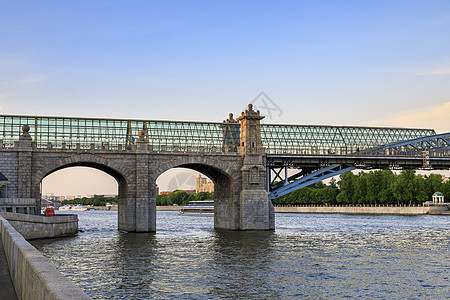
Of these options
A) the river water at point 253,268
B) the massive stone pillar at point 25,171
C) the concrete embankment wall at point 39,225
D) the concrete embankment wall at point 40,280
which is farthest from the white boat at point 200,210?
the concrete embankment wall at point 40,280

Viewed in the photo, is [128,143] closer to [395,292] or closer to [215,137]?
[215,137]

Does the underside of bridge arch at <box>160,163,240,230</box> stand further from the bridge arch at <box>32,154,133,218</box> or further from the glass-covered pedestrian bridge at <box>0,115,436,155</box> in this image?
the bridge arch at <box>32,154,133,218</box>

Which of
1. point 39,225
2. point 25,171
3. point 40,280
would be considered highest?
point 25,171

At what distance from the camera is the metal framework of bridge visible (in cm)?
5925

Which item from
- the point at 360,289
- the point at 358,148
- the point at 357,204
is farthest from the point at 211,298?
the point at 357,204

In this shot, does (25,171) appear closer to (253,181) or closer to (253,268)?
(253,181)

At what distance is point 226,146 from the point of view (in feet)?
210

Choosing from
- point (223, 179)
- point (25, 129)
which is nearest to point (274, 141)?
point (223, 179)

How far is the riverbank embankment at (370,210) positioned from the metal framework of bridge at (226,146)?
2321 inches

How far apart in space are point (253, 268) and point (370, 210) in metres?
125

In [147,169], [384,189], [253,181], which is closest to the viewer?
[147,169]

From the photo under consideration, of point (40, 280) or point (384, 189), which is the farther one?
point (384, 189)

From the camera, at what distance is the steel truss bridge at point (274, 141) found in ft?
201

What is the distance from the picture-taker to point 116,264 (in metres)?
33.0
